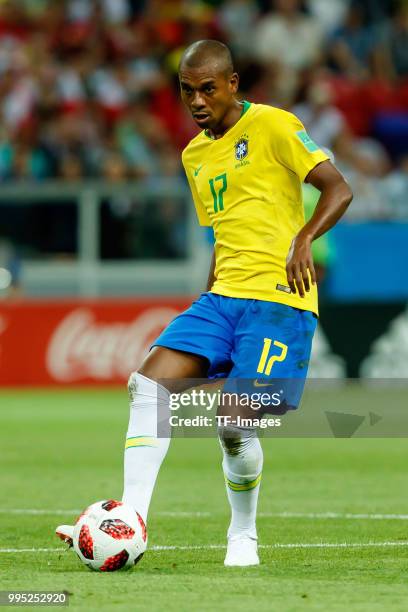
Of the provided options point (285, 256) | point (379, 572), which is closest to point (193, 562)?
point (379, 572)

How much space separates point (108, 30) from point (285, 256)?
13947 mm

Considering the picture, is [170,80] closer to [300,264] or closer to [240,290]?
[240,290]

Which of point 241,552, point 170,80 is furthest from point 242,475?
point 170,80

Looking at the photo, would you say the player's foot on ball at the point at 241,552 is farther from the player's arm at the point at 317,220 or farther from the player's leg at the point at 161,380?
the player's arm at the point at 317,220

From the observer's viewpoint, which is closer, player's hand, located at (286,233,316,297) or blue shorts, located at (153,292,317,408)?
player's hand, located at (286,233,316,297)

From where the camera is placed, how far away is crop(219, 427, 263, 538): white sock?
6.07m

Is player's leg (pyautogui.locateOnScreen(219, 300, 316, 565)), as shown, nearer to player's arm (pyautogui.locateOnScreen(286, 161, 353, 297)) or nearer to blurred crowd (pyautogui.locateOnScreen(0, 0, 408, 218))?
player's arm (pyautogui.locateOnScreen(286, 161, 353, 297))

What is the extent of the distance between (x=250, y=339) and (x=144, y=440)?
2.01ft

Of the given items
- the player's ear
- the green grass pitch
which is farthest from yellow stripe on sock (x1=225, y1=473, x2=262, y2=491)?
the player's ear

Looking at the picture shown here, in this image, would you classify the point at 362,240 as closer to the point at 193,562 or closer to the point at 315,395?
A: the point at 315,395

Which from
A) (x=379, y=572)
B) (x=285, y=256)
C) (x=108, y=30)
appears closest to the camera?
(x=379, y=572)

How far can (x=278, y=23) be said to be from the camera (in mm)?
19781

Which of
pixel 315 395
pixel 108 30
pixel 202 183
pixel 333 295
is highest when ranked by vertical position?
pixel 108 30

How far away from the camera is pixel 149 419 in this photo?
594 centimetres
